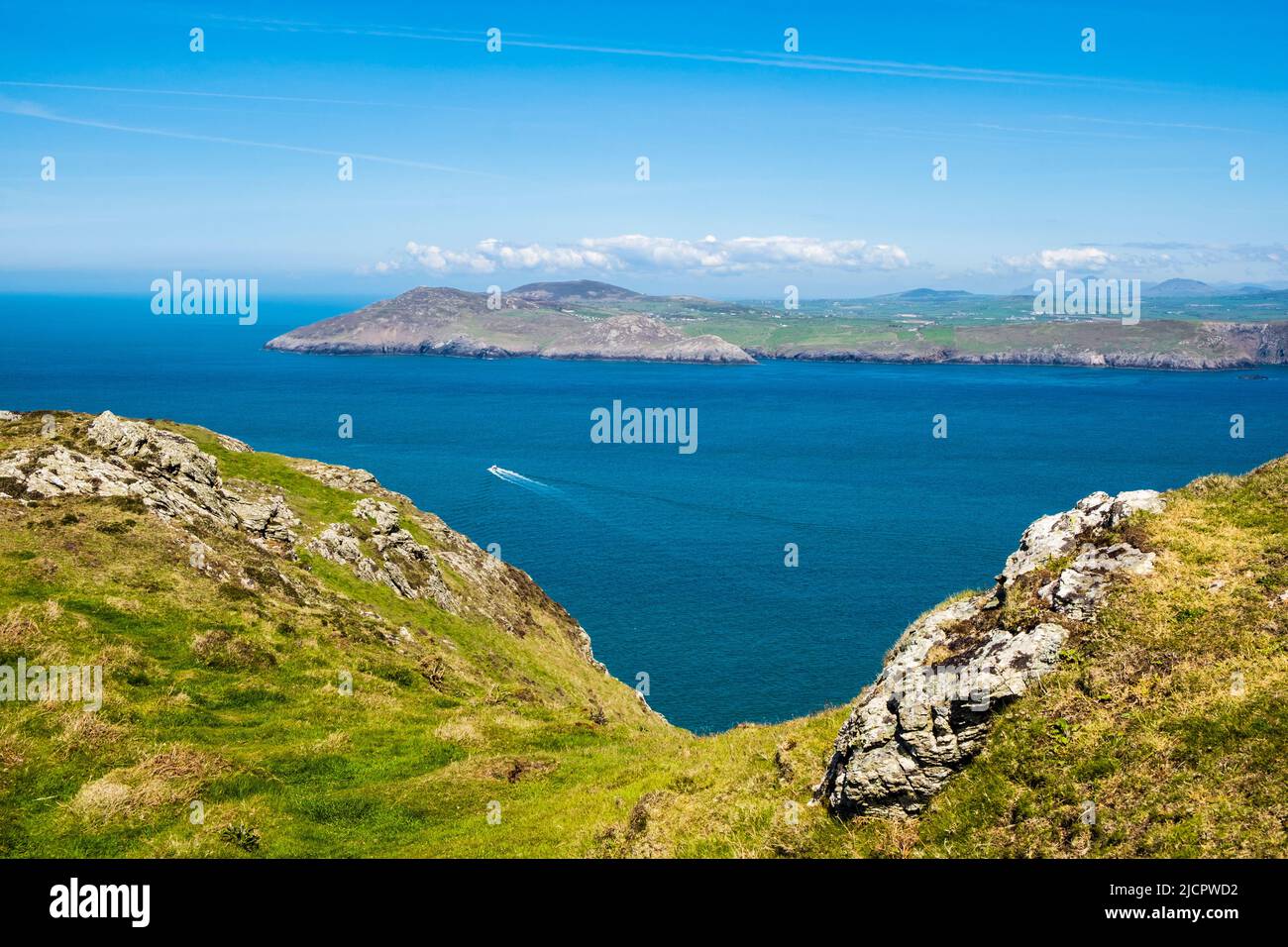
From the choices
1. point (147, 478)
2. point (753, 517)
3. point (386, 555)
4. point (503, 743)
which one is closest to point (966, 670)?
point (503, 743)

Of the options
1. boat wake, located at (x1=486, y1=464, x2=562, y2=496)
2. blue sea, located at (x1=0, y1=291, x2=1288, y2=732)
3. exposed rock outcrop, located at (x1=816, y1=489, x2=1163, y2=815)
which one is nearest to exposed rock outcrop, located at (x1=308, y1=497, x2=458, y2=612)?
blue sea, located at (x1=0, y1=291, x2=1288, y2=732)

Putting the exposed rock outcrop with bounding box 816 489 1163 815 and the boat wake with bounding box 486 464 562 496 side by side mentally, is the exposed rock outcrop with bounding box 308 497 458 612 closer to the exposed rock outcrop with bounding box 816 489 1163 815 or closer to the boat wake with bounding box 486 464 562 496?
the exposed rock outcrop with bounding box 816 489 1163 815

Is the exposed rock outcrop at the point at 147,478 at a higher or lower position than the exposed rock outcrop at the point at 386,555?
higher

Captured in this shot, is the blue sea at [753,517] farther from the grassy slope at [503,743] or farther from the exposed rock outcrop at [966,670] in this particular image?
the exposed rock outcrop at [966,670]

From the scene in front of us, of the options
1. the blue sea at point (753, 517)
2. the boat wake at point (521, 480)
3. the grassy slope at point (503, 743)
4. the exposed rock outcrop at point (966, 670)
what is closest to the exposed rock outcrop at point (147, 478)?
the grassy slope at point (503, 743)

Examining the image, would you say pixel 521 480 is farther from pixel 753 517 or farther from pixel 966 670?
pixel 966 670
